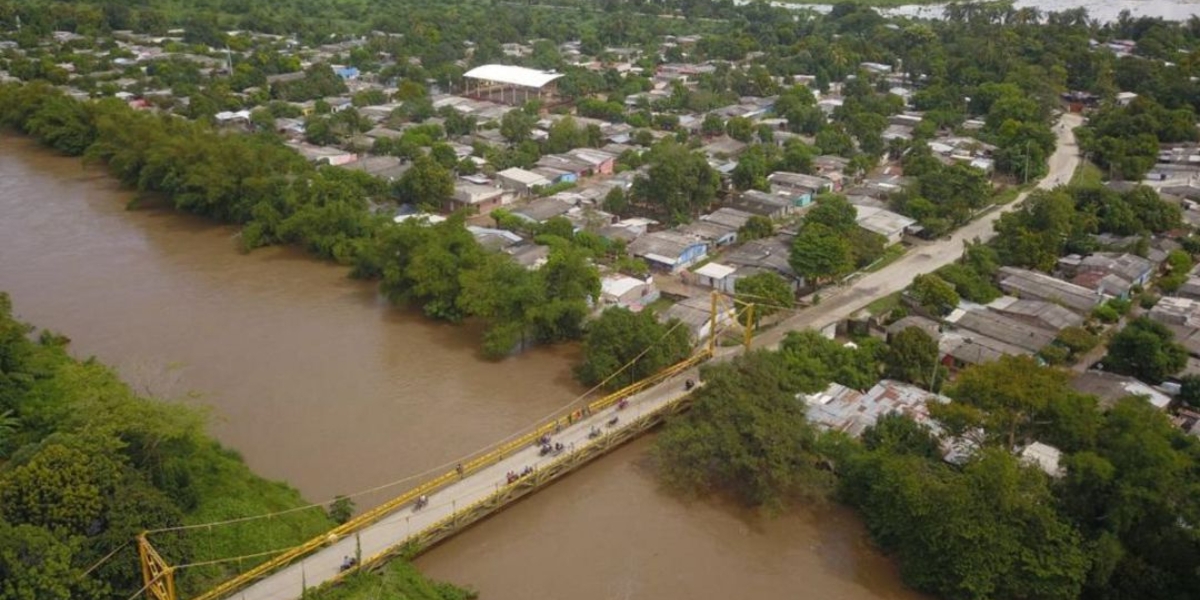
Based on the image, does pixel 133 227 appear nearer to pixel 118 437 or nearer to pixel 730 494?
pixel 118 437

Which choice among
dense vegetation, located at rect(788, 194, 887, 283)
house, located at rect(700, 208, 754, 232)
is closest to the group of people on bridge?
dense vegetation, located at rect(788, 194, 887, 283)

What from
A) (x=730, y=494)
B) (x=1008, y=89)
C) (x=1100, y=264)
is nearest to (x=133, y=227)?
(x=730, y=494)

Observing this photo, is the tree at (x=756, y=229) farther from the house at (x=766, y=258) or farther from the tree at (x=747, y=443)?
the tree at (x=747, y=443)

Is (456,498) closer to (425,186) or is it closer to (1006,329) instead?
(1006,329)

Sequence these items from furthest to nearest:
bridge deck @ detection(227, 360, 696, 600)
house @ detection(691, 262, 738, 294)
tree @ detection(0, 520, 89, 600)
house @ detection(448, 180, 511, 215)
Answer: house @ detection(448, 180, 511, 215) → house @ detection(691, 262, 738, 294) → bridge deck @ detection(227, 360, 696, 600) → tree @ detection(0, 520, 89, 600)

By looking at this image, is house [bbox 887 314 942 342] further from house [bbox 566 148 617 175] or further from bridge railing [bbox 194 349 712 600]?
house [bbox 566 148 617 175]

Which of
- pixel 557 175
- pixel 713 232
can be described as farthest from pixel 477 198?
pixel 713 232

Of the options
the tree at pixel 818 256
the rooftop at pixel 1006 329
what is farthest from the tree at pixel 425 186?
the rooftop at pixel 1006 329
